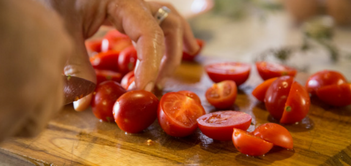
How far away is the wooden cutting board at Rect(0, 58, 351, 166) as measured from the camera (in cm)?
108

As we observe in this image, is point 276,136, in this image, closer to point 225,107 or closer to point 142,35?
point 225,107

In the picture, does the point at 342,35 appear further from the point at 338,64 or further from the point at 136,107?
the point at 136,107

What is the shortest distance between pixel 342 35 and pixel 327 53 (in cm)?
145

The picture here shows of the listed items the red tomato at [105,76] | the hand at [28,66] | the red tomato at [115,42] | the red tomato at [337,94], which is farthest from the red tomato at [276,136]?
the red tomato at [115,42]

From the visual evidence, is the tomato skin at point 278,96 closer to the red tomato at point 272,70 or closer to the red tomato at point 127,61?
the red tomato at point 272,70

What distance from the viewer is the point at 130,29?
54.3 inches

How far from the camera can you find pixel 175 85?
68.1 inches

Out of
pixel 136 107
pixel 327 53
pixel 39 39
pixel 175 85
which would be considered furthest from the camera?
pixel 327 53

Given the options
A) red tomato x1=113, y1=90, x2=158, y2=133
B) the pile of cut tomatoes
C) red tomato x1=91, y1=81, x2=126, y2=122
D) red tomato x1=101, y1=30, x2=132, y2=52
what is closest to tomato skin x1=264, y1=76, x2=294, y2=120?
the pile of cut tomatoes

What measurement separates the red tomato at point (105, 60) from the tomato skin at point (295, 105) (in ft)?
3.20

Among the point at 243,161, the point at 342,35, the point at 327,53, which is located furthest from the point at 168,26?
the point at 342,35

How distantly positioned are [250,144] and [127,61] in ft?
2.97

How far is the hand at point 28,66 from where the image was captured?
56 cm

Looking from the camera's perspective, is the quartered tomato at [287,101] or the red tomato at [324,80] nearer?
the quartered tomato at [287,101]
